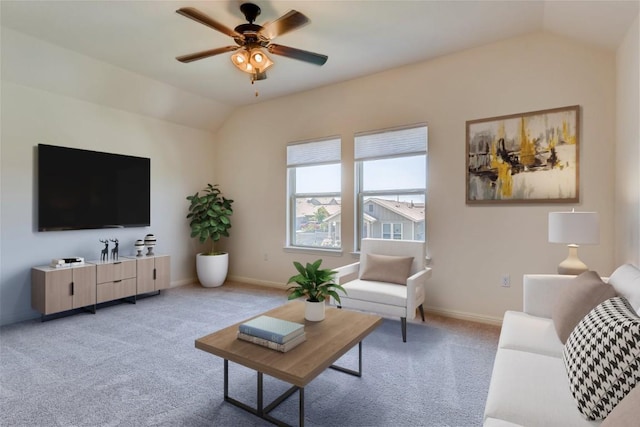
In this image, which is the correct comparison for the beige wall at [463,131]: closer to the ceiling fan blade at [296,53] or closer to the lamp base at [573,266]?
the lamp base at [573,266]

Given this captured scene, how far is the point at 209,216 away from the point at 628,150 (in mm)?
4898

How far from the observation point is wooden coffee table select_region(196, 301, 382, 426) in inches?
63.0

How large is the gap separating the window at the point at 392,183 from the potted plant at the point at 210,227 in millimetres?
2219

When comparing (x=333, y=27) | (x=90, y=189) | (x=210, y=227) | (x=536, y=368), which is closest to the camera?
(x=536, y=368)

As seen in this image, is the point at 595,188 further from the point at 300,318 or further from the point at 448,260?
the point at 300,318

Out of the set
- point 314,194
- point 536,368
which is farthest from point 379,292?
point 314,194

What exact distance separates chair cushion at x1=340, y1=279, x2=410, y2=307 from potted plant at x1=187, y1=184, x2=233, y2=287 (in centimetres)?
251

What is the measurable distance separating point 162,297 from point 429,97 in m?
4.30

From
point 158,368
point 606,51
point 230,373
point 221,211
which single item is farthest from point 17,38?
point 606,51

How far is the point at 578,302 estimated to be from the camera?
6.00 ft

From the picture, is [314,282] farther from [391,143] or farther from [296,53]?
[391,143]

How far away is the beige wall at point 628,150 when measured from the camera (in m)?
2.34

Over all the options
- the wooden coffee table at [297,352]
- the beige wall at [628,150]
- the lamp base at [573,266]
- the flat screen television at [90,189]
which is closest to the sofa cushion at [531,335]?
the lamp base at [573,266]

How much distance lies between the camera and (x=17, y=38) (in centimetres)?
318
